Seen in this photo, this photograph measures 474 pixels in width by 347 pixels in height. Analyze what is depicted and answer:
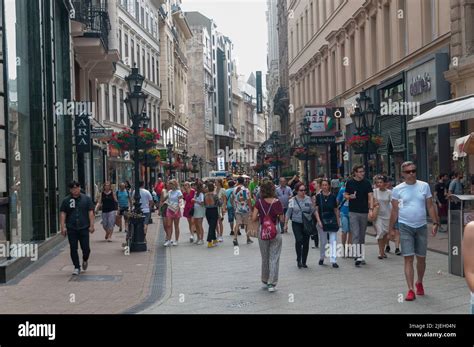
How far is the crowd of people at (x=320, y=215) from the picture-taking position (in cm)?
1017

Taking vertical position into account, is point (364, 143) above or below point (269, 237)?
above

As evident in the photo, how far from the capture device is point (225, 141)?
137 meters

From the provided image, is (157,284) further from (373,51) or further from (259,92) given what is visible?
(259,92)

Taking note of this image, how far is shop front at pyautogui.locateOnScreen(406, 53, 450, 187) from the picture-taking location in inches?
887

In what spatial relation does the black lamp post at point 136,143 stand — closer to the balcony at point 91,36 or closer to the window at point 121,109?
the balcony at point 91,36

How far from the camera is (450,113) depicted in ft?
45.2

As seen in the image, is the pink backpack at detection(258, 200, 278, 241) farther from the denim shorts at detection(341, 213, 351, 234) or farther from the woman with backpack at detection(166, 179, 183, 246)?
the woman with backpack at detection(166, 179, 183, 246)

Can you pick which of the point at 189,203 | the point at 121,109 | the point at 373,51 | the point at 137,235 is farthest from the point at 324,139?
the point at 137,235

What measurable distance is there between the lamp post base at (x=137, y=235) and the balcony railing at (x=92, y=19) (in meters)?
10.5

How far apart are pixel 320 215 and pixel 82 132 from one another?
554 inches

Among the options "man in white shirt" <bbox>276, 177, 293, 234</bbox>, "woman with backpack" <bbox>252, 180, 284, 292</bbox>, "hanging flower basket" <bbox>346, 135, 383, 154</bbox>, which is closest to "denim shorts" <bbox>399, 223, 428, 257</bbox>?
"woman with backpack" <bbox>252, 180, 284, 292</bbox>

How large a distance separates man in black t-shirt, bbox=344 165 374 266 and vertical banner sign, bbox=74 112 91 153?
14082 millimetres

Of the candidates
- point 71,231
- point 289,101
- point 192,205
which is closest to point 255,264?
point 71,231
